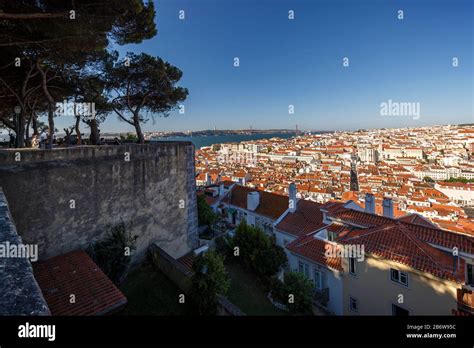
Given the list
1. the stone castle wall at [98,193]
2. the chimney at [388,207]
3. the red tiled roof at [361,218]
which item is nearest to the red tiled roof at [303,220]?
the red tiled roof at [361,218]

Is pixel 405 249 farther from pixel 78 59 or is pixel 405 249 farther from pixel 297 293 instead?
pixel 78 59

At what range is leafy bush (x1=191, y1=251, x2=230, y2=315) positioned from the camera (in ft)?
22.8

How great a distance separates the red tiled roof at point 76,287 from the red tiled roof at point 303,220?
11.9 meters

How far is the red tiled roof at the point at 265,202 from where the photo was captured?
2030 centimetres

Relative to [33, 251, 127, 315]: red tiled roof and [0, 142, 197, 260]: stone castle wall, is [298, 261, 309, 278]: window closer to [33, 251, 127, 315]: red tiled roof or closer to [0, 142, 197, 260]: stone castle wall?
[0, 142, 197, 260]: stone castle wall

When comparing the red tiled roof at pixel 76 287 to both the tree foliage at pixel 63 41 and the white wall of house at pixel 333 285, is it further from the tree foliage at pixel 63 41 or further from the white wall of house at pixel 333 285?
the white wall of house at pixel 333 285

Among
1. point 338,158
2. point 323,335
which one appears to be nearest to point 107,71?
point 323,335

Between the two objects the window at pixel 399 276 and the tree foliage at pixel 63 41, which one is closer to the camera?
the tree foliage at pixel 63 41

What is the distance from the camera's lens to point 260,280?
40.2 feet

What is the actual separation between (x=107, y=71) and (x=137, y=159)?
5.46m

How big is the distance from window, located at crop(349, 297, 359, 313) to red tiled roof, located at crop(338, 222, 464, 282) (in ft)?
7.74

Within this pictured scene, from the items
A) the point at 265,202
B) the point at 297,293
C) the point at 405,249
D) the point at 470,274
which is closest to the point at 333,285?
the point at 297,293

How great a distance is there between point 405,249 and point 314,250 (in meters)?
3.97

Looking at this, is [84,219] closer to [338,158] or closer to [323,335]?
[323,335]
